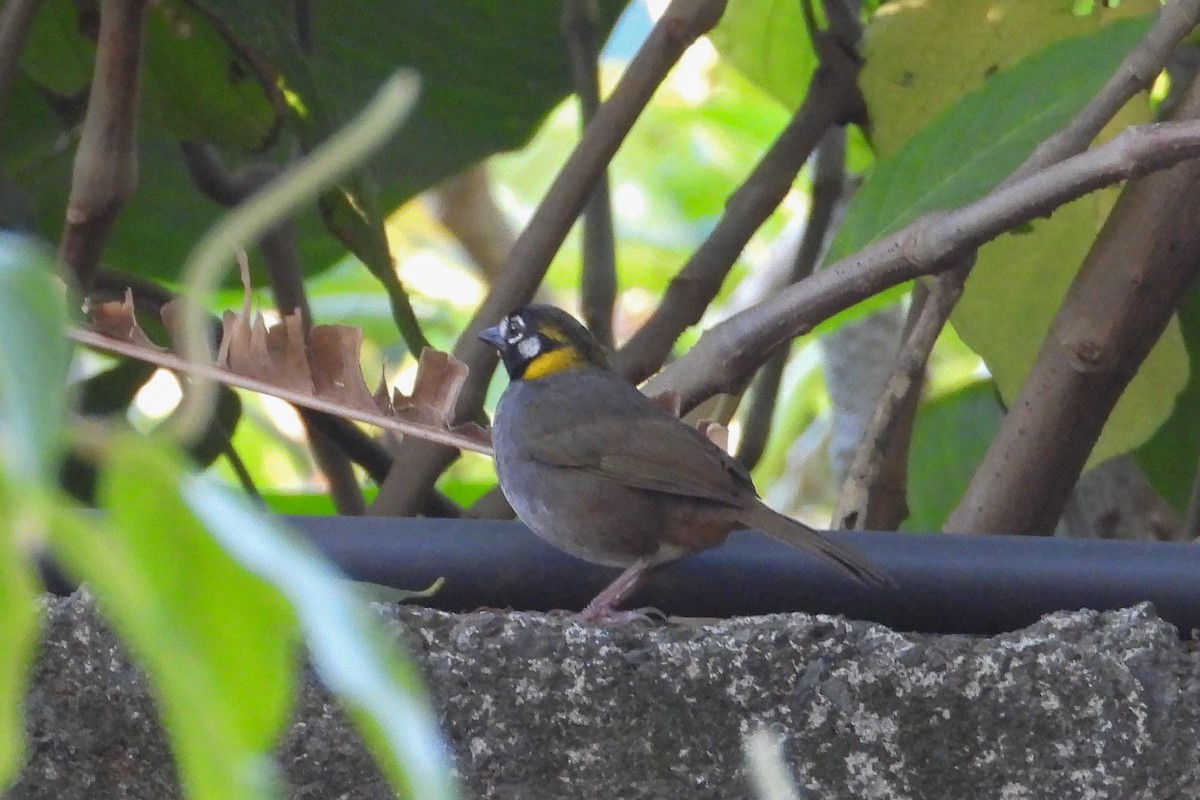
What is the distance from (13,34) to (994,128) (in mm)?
1248

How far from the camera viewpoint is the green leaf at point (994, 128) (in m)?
1.96

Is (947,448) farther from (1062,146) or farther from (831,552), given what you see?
(831,552)

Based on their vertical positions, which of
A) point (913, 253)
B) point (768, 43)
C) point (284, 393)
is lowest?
point (284, 393)

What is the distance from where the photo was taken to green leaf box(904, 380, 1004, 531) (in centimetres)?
273

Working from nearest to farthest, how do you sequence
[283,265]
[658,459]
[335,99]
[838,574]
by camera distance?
1. [838,574]
2. [658,459]
3. [283,265]
4. [335,99]

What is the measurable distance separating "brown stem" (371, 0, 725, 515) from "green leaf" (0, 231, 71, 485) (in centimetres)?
170

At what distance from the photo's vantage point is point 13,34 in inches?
77.2

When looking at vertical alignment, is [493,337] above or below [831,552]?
above

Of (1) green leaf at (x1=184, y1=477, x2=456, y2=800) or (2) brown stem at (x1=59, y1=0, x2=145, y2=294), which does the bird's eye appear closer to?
(2) brown stem at (x1=59, y1=0, x2=145, y2=294)

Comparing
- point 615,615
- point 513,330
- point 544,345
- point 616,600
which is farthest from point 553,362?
point 615,615

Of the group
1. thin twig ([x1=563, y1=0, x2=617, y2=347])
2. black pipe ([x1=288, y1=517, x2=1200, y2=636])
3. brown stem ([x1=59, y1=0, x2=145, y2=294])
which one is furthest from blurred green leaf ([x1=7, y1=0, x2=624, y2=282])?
black pipe ([x1=288, y1=517, x2=1200, y2=636])

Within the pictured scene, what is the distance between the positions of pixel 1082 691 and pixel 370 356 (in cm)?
467

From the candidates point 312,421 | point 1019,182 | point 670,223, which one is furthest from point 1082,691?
point 670,223

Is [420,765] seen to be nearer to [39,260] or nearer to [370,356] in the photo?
[39,260]
